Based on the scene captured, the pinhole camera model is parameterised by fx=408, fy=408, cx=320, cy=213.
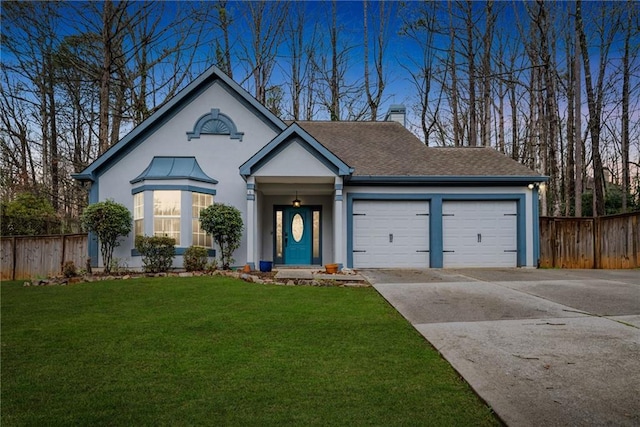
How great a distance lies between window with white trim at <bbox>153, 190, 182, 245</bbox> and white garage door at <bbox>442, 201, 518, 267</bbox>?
26.2 feet

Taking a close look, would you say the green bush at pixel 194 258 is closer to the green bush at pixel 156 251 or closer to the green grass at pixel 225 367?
the green bush at pixel 156 251

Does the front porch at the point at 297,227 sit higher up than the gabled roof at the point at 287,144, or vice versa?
the gabled roof at the point at 287,144

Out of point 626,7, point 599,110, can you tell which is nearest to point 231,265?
point 599,110

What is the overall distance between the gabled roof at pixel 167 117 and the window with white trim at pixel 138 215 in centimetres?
142

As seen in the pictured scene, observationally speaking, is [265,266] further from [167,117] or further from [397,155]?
[397,155]

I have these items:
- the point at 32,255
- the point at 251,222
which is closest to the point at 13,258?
the point at 32,255

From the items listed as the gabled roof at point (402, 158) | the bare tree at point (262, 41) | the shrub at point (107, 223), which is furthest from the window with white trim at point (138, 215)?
the bare tree at point (262, 41)

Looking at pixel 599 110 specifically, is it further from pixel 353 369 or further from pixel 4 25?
pixel 4 25

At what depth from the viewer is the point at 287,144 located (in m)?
11.4

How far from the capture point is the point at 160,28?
18484 mm

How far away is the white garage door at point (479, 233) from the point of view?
41.6ft

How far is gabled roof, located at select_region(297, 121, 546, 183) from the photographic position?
12424mm

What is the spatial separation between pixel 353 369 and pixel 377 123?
1407cm

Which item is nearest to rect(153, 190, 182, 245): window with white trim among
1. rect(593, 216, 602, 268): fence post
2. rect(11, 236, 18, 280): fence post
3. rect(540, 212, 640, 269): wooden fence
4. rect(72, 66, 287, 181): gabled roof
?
rect(72, 66, 287, 181): gabled roof
